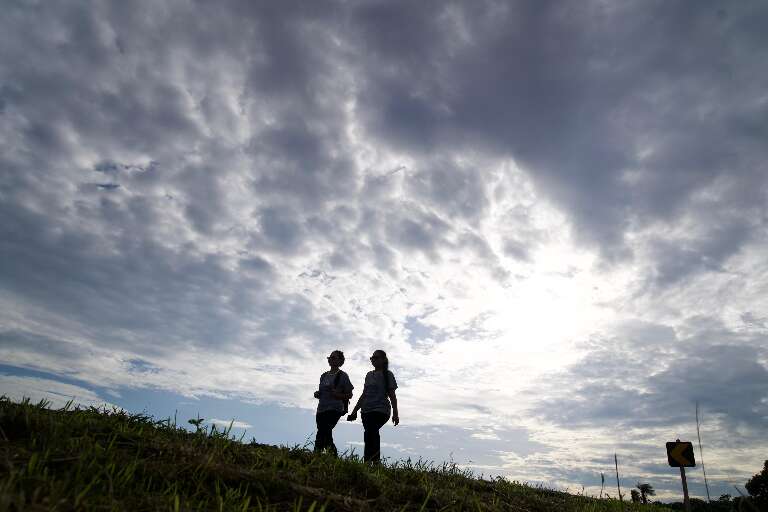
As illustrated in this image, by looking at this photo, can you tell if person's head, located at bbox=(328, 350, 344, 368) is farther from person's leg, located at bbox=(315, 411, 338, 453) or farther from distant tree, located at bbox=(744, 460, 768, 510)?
distant tree, located at bbox=(744, 460, 768, 510)

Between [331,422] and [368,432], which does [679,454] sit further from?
[331,422]

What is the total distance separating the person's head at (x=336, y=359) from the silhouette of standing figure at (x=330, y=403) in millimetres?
171

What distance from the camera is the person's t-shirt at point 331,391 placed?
9320mm

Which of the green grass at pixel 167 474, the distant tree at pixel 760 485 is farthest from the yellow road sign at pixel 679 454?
the distant tree at pixel 760 485

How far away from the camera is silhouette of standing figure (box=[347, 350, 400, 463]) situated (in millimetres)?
9211

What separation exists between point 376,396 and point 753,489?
34.0 meters

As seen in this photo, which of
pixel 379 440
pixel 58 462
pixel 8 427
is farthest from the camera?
pixel 379 440

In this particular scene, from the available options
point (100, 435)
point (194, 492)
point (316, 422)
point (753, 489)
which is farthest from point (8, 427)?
point (753, 489)

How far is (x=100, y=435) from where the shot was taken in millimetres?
4609

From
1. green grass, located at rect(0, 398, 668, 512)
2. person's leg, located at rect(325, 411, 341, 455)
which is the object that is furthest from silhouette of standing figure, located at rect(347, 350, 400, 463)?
green grass, located at rect(0, 398, 668, 512)

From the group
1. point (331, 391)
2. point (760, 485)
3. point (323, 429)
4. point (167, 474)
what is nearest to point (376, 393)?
point (331, 391)

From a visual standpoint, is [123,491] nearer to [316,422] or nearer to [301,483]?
[301,483]

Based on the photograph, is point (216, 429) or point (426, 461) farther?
point (426, 461)

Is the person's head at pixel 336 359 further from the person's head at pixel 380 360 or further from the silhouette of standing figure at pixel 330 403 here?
the person's head at pixel 380 360
